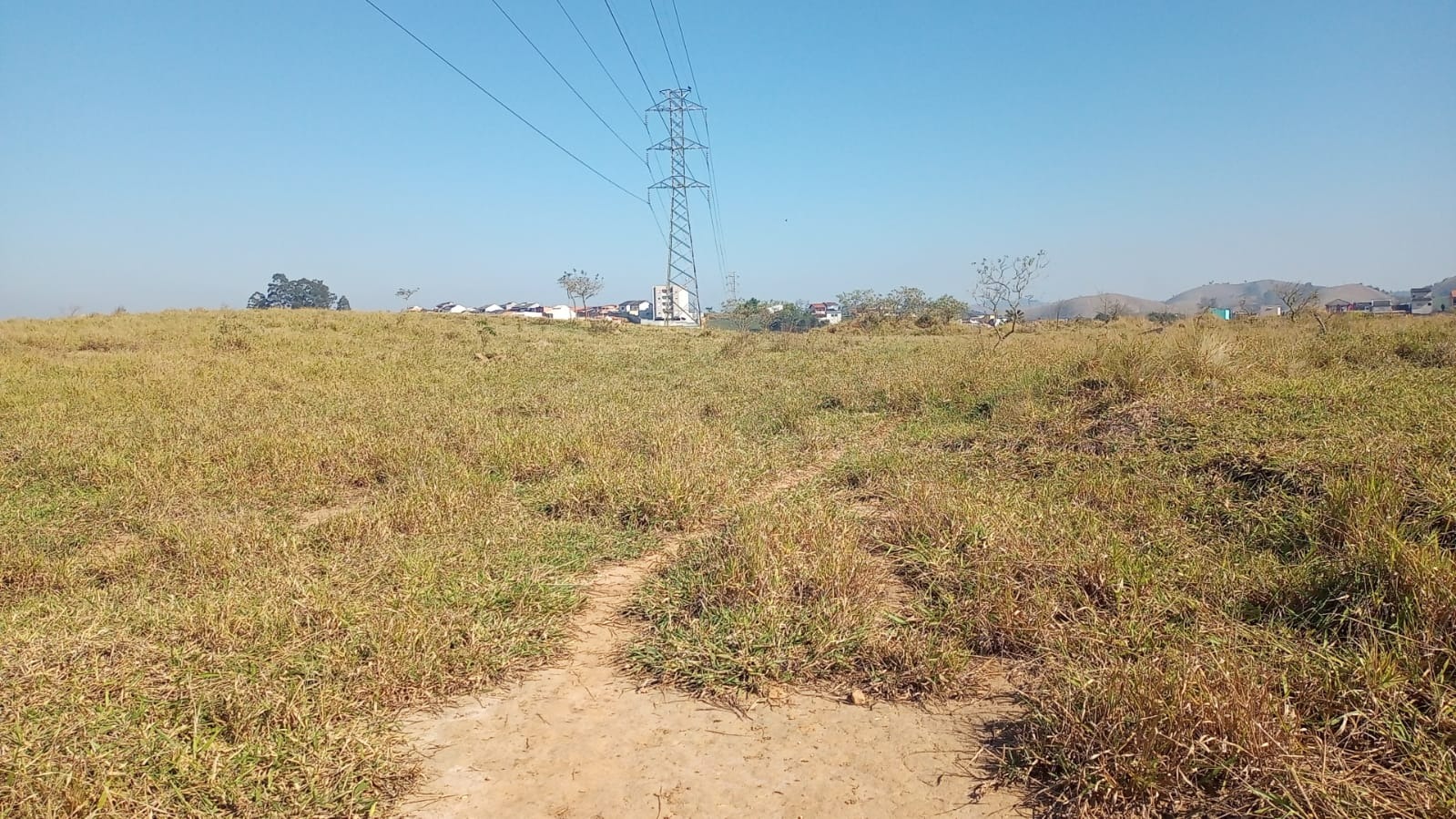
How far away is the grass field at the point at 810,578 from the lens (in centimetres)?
217

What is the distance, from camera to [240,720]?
2.39 m

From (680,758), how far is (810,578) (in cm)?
114

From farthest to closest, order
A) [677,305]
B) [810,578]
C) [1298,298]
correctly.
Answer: [677,305] → [1298,298] → [810,578]

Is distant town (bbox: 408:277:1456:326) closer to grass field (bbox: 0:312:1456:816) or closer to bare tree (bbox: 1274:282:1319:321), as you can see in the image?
bare tree (bbox: 1274:282:1319:321)

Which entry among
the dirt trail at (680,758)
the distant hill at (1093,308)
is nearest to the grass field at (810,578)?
the dirt trail at (680,758)

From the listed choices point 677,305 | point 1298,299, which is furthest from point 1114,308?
point 677,305

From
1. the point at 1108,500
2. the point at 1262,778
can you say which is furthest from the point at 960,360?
the point at 1262,778

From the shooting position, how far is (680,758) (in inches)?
96.2

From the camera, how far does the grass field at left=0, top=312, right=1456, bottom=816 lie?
2.17 meters

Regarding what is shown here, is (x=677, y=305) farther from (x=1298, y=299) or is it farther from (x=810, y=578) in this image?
(x=810, y=578)

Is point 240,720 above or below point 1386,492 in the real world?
below

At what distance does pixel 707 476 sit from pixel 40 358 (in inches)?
487

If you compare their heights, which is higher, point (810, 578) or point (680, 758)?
point (810, 578)

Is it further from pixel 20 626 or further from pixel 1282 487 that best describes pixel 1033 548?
pixel 20 626
